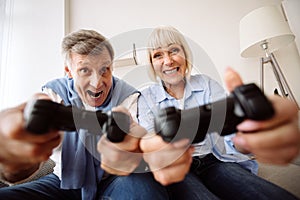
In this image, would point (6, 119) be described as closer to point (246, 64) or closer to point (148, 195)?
point (148, 195)

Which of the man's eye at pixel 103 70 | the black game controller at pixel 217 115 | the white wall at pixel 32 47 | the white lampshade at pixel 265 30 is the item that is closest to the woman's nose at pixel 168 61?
the man's eye at pixel 103 70

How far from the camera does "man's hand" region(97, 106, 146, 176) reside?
0.32 metres

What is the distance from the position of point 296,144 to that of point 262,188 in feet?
0.95

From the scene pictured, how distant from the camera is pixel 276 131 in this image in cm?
26

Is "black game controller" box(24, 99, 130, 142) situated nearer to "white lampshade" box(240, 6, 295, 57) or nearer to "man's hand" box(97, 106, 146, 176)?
"man's hand" box(97, 106, 146, 176)

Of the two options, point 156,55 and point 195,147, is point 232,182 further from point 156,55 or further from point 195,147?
point 156,55

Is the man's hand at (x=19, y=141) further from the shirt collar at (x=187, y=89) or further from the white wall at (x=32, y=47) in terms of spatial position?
the white wall at (x=32, y=47)

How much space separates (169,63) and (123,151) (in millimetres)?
581

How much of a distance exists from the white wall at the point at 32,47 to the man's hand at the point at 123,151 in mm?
1100

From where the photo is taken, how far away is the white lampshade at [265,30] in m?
1.08

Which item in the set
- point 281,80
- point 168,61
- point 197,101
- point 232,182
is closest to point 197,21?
point 281,80

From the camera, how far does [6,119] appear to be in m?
0.28

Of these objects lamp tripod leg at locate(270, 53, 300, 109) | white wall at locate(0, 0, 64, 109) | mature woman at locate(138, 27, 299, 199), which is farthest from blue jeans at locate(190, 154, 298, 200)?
white wall at locate(0, 0, 64, 109)

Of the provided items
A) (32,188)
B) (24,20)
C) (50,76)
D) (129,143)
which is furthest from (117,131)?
(24,20)
